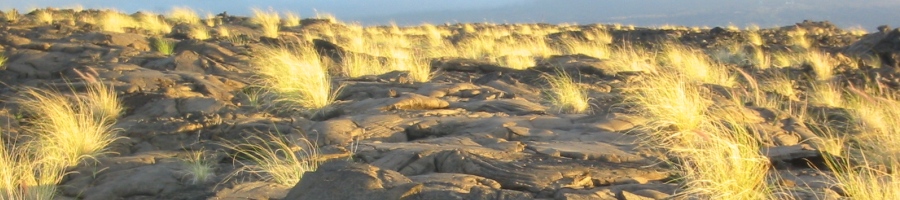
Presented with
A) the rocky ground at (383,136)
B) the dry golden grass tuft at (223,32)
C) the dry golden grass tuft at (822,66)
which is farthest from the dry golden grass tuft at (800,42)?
the dry golden grass tuft at (223,32)

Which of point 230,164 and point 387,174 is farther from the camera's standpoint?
point 230,164

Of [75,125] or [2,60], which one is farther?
[2,60]

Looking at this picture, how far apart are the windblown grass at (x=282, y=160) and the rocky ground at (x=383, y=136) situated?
0.32ft

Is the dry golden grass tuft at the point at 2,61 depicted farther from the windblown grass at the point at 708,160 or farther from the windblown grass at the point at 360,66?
the windblown grass at the point at 708,160

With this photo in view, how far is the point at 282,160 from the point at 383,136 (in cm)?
117

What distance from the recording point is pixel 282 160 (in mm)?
6098

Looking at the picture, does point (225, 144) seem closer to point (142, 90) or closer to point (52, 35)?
point (142, 90)

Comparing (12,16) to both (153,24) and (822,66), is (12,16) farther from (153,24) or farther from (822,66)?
(822,66)

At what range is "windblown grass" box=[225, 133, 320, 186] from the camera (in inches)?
217

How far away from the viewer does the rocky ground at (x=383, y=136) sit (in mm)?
Result: 5188

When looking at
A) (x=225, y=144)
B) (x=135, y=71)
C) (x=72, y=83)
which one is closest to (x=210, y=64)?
(x=135, y=71)

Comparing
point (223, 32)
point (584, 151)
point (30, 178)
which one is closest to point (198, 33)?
point (223, 32)

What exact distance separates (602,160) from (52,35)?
40.3ft

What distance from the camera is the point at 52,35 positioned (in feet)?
49.8
